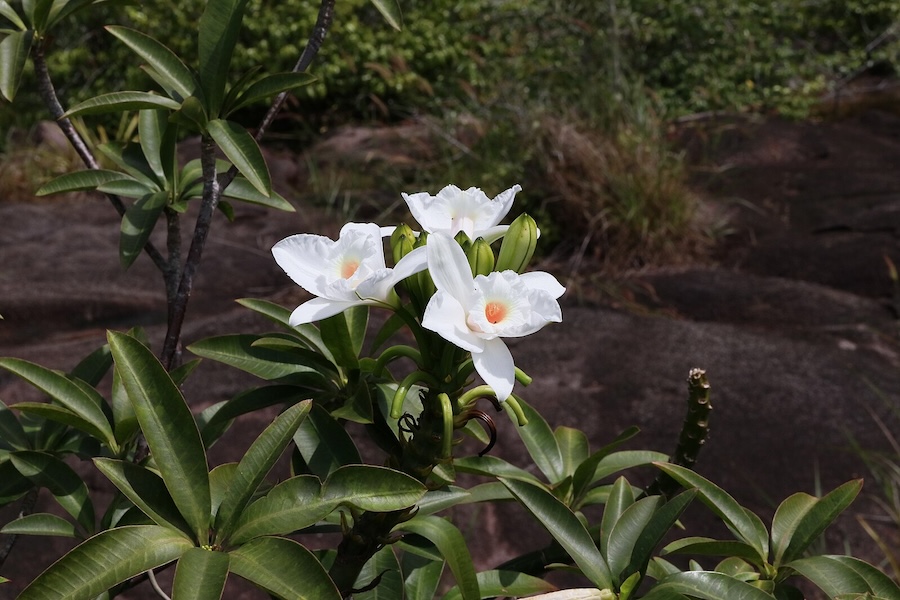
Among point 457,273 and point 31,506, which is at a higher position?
point 457,273

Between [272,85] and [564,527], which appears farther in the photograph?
[272,85]

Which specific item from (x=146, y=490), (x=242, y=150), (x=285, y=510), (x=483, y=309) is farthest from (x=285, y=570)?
(x=242, y=150)

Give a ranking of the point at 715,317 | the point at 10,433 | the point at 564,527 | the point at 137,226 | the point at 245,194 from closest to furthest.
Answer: the point at 564,527 < the point at 10,433 < the point at 137,226 < the point at 245,194 < the point at 715,317

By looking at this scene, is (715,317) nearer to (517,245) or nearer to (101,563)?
(517,245)

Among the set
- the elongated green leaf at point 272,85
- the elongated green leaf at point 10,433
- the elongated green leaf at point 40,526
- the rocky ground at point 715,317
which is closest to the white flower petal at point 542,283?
the elongated green leaf at point 272,85

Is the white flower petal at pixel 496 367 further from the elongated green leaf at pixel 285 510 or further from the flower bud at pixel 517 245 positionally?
the elongated green leaf at pixel 285 510

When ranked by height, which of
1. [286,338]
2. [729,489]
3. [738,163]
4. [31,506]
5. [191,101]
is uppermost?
[191,101]

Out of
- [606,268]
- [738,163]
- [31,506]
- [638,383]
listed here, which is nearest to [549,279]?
[31,506]

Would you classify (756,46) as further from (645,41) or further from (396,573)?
(396,573)
